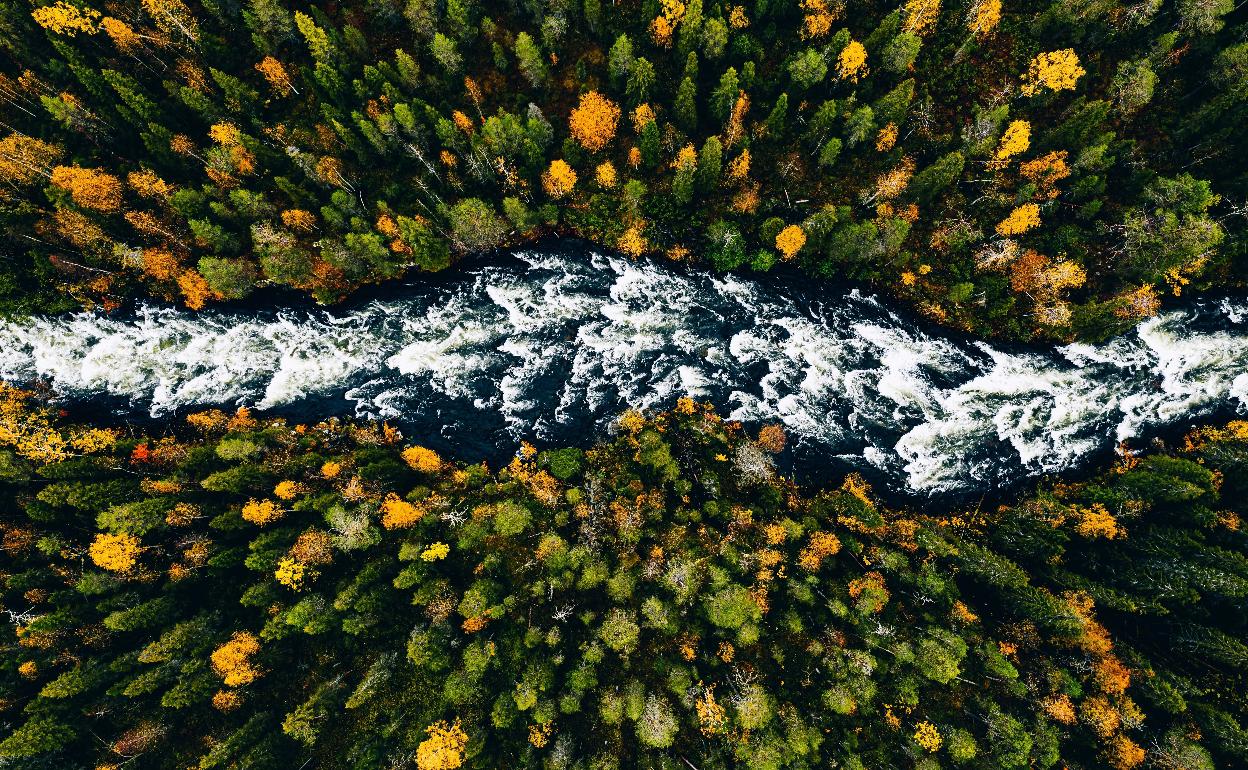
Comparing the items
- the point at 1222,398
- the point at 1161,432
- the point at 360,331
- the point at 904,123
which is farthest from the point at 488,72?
the point at 1222,398

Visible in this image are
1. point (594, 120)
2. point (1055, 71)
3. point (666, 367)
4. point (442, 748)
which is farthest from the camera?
point (666, 367)

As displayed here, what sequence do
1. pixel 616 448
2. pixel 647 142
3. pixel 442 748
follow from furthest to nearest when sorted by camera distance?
1. pixel 616 448
2. pixel 647 142
3. pixel 442 748

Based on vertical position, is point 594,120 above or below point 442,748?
above

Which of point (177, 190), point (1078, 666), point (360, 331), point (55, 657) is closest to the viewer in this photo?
point (55, 657)

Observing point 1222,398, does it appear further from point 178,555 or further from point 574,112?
point 178,555

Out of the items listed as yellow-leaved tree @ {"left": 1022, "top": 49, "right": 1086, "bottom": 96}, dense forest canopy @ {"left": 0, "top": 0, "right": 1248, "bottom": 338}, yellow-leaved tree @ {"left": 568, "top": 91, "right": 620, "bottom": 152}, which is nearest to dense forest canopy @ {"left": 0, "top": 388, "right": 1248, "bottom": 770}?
dense forest canopy @ {"left": 0, "top": 0, "right": 1248, "bottom": 338}

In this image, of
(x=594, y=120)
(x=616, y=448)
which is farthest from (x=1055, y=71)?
(x=616, y=448)

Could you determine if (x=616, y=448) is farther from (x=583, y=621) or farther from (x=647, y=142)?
(x=647, y=142)
